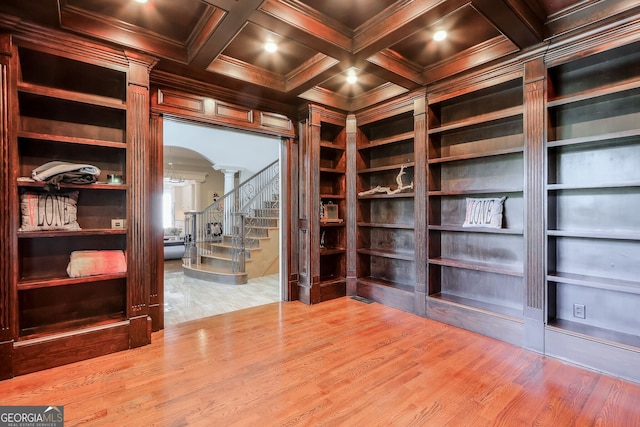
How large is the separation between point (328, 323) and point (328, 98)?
9.00ft

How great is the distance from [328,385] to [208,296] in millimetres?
2925

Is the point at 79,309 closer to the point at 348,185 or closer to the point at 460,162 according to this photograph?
the point at 348,185

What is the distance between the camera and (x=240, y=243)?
5566 millimetres

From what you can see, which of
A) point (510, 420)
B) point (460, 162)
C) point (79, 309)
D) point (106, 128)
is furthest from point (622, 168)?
point (79, 309)

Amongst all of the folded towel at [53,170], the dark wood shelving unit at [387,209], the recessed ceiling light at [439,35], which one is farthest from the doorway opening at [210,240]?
the recessed ceiling light at [439,35]

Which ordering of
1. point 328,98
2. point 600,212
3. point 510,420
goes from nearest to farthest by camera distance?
point 510,420 → point 600,212 → point 328,98

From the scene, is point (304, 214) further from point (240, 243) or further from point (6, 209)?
point (6, 209)

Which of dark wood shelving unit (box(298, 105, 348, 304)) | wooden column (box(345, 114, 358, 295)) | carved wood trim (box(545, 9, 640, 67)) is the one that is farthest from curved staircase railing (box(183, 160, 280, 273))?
carved wood trim (box(545, 9, 640, 67))

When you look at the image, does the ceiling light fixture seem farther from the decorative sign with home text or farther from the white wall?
the white wall

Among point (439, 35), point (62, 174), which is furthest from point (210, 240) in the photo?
point (439, 35)

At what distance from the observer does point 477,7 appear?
2.10 m

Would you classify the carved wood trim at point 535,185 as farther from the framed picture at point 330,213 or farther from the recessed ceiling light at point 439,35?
the framed picture at point 330,213

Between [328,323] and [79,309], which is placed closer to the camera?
[79,309]

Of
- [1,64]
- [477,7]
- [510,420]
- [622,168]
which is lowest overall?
[510,420]
